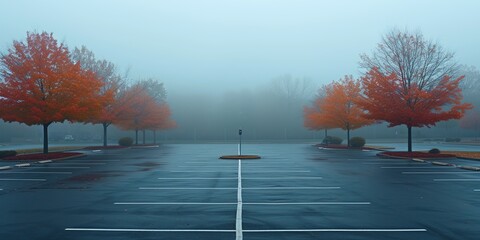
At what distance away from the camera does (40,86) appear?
2950cm

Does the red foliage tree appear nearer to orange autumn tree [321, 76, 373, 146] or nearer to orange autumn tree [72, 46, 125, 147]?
orange autumn tree [321, 76, 373, 146]

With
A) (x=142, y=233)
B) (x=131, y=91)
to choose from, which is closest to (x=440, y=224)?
(x=142, y=233)

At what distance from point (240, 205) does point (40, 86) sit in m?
22.1

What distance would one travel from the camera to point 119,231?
8.95 meters

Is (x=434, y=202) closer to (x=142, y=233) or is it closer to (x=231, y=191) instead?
(x=231, y=191)

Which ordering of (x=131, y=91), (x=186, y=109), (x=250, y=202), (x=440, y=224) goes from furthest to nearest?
(x=186, y=109) < (x=131, y=91) < (x=250, y=202) < (x=440, y=224)

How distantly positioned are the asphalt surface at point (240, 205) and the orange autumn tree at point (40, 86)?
9796 mm

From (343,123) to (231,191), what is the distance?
106 feet

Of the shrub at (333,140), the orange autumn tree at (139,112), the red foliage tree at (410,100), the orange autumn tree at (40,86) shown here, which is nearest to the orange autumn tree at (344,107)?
the shrub at (333,140)

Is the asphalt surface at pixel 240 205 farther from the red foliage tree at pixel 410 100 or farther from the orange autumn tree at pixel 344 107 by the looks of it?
the orange autumn tree at pixel 344 107

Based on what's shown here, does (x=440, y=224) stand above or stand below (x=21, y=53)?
below

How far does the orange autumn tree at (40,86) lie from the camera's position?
28688mm

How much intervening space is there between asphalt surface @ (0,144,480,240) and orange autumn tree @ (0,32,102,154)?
32.1 feet

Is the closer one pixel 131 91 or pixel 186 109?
pixel 131 91
